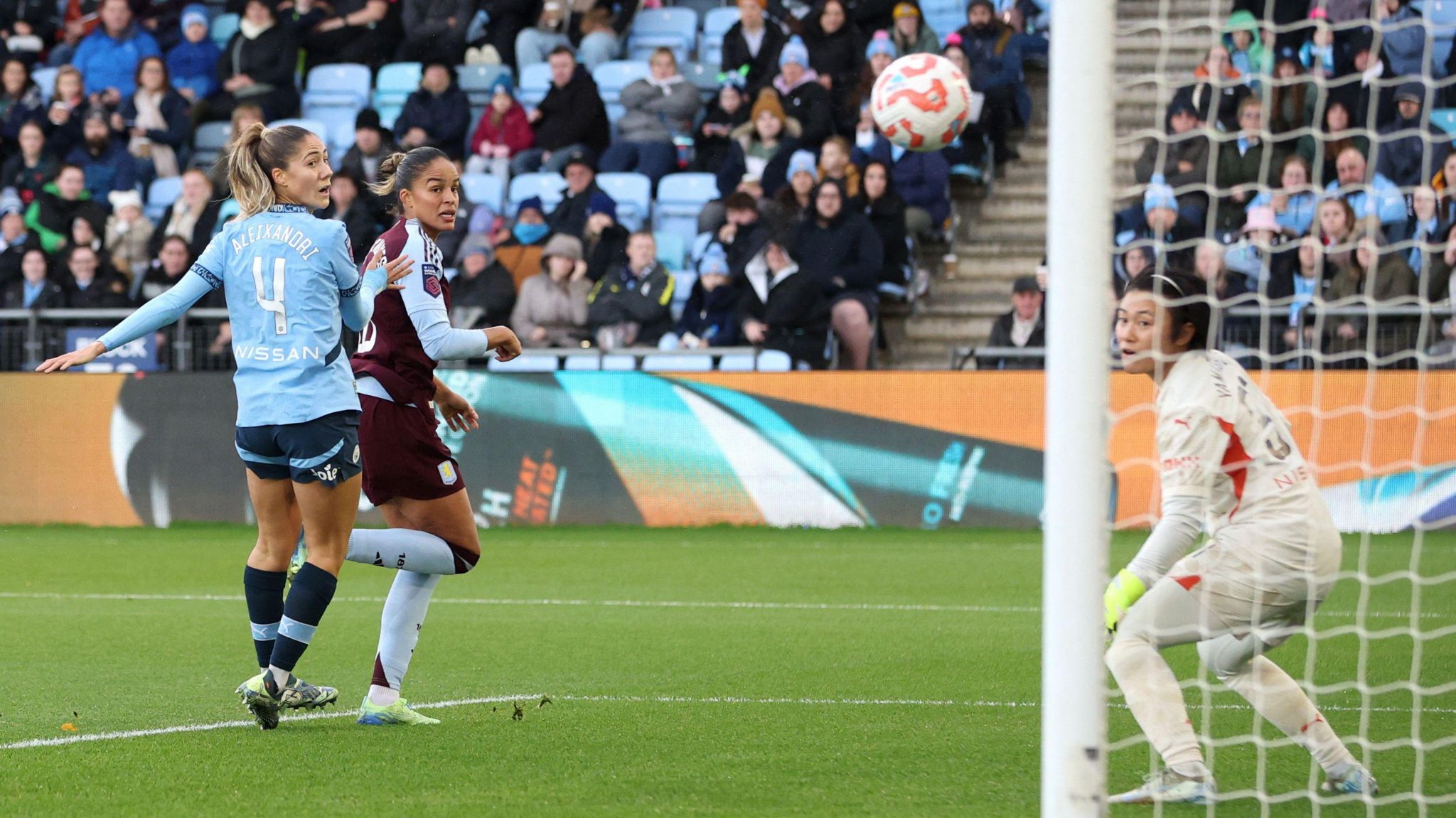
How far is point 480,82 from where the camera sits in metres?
18.4

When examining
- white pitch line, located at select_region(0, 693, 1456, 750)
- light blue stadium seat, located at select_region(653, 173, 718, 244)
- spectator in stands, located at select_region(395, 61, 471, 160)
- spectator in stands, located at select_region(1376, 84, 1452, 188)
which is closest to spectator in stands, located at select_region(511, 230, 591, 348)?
light blue stadium seat, located at select_region(653, 173, 718, 244)

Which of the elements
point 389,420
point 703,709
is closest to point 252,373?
→ point 389,420

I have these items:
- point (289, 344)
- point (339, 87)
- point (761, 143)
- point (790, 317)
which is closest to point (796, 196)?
point (761, 143)

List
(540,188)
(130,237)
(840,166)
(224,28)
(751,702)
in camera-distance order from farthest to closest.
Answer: (224,28)
(540,188)
(130,237)
(840,166)
(751,702)

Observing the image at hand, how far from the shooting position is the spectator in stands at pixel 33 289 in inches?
610

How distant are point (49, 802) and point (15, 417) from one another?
10936mm

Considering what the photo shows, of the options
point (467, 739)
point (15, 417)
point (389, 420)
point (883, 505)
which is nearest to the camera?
point (467, 739)

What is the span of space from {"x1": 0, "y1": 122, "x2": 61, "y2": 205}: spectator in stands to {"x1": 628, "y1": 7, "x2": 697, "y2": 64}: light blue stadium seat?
6.25 m

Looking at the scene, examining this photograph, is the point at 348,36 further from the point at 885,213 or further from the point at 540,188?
the point at 885,213

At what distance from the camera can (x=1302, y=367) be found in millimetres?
12547

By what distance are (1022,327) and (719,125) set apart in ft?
14.2

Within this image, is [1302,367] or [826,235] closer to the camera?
[1302,367]

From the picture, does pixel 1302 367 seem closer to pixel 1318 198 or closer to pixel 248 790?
pixel 1318 198

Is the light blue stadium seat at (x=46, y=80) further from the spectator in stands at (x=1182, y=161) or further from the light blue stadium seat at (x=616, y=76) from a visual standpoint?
the spectator in stands at (x=1182, y=161)
